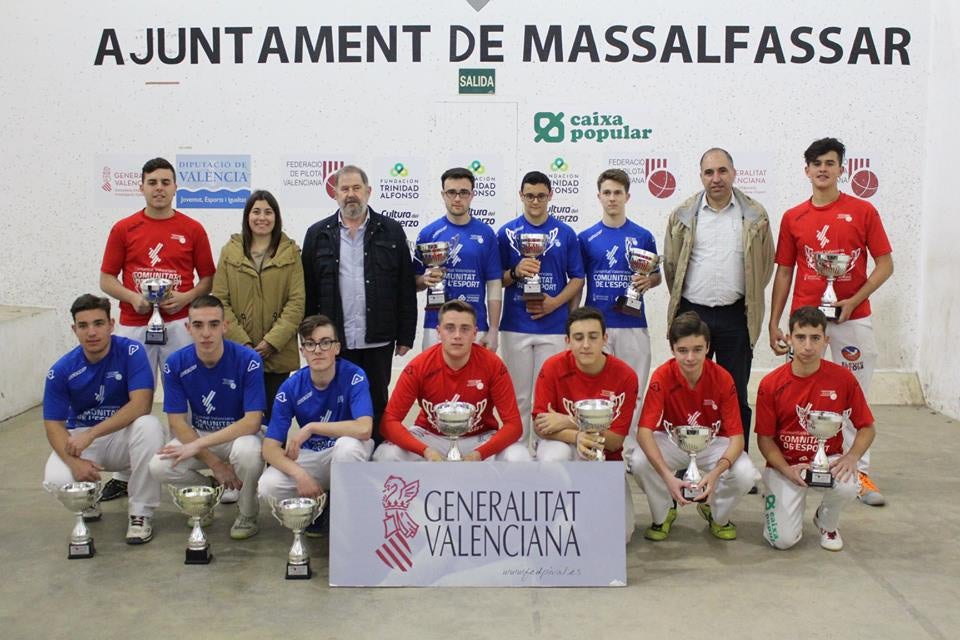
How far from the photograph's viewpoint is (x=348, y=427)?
14.7ft

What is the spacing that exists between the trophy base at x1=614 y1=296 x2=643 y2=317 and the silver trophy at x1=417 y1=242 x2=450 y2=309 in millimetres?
911

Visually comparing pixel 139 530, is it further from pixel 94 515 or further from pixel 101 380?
pixel 101 380

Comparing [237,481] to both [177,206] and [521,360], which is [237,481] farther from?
[177,206]

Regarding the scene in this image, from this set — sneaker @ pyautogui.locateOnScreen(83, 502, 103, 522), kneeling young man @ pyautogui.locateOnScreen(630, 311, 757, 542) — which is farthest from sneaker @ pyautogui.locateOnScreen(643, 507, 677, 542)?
sneaker @ pyautogui.locateOnScreen(83, 502, 103, 522)

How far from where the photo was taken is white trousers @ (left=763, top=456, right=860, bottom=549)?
4.46 metres

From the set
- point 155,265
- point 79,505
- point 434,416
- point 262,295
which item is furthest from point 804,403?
point 155,265

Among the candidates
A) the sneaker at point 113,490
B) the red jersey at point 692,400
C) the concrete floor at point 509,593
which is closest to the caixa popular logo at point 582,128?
the red jersey at point 692,400

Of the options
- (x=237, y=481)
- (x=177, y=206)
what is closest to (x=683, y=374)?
(x=237, y=481)

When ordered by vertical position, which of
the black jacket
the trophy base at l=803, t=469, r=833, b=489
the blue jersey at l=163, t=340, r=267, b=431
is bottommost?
the trophy base at l=803, t=469, r=833, b=489

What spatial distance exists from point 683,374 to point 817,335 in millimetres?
588

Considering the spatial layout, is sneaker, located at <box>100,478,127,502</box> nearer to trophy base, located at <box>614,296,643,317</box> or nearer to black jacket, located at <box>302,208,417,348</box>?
black jacket, located at <box>302,208,417,348</box>

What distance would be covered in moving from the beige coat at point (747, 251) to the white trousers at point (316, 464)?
1.88 m

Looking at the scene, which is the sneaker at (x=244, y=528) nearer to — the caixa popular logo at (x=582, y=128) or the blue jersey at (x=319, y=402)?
the blue jersey at (x=319, y=402)

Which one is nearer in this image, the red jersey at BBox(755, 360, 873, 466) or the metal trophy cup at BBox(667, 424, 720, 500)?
the metal trophy cup at BBox(667, 424, 720, 500)
